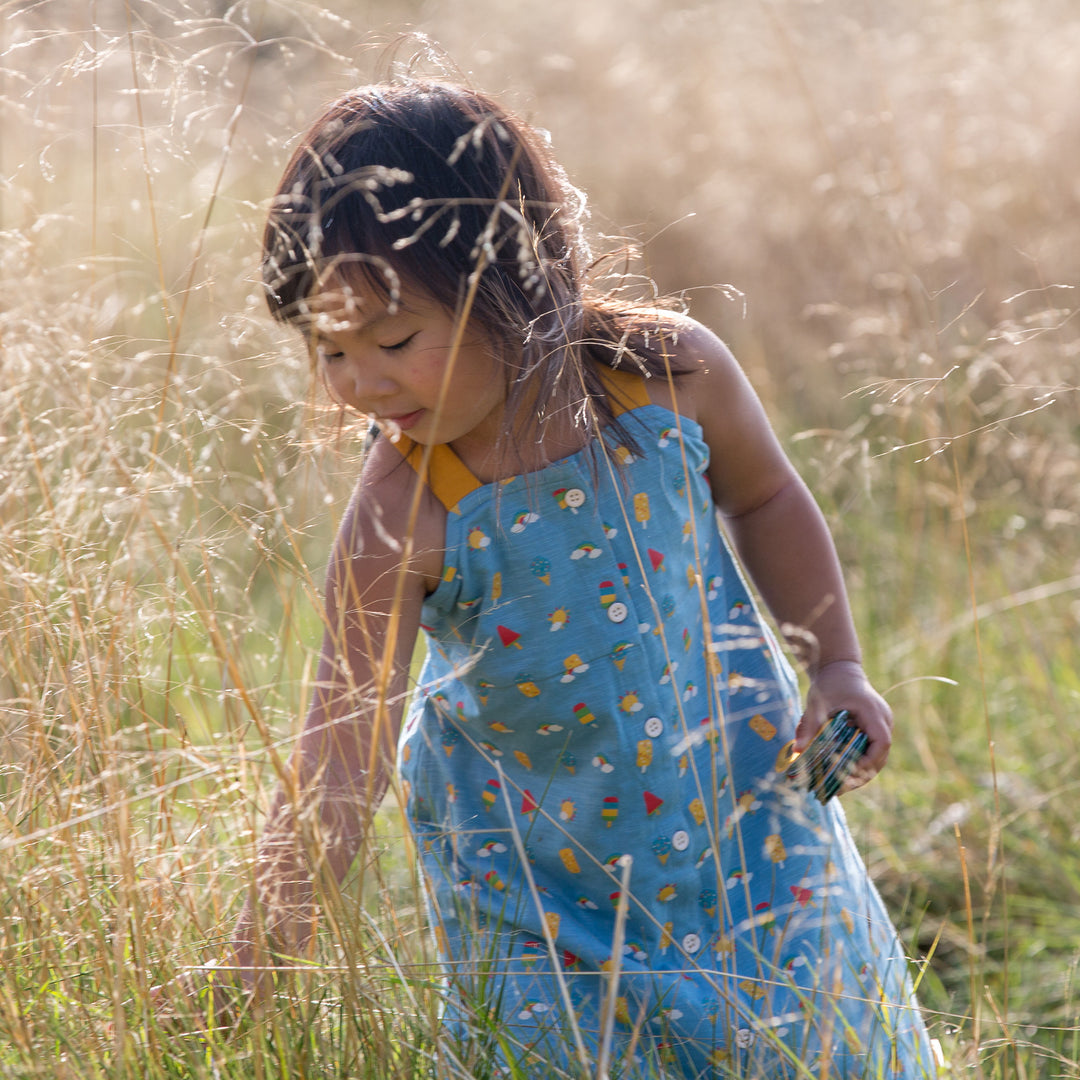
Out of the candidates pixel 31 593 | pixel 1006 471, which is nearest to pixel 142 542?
pixel 31 593

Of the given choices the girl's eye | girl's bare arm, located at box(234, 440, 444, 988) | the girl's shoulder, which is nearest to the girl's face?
the girl's eye

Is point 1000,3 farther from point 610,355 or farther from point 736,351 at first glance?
point 610,355

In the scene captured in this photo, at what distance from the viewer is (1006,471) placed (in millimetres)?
3594

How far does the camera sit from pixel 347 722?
4.44 ft

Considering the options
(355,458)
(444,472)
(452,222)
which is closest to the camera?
(452,222)

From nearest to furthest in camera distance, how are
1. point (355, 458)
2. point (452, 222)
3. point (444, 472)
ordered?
point (452, 222) < point (444, 472) < point (355, 458)

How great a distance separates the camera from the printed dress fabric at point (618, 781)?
4.86 ft

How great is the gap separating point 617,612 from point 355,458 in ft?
1.30

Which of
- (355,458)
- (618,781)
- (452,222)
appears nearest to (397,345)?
(452,222)

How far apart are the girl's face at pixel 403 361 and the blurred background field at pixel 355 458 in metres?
0.08

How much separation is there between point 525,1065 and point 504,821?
13.3 inches

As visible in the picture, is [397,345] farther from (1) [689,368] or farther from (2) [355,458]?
(1) [689,368]

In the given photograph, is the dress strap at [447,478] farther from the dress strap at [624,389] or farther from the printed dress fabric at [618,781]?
the dress strap at [624,389]

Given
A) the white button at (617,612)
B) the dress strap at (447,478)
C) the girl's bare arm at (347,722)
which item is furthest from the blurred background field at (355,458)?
the white button at (617,612)
